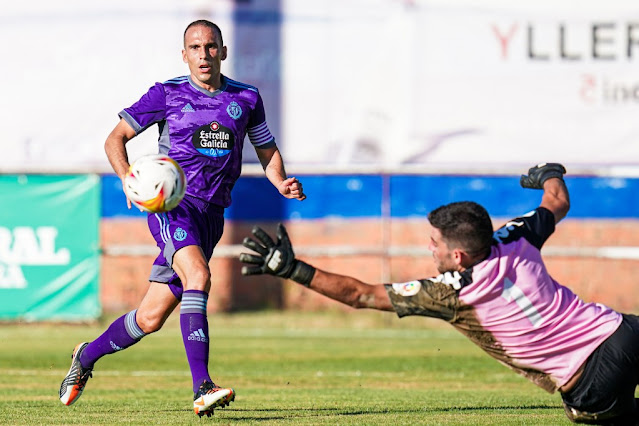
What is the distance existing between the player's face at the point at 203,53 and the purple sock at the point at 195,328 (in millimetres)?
1503

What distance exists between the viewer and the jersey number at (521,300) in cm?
602

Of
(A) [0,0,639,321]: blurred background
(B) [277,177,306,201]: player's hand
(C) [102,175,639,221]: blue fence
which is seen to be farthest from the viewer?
(A) [0,0,639,321]: blurred background

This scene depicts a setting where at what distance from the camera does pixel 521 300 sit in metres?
6.04

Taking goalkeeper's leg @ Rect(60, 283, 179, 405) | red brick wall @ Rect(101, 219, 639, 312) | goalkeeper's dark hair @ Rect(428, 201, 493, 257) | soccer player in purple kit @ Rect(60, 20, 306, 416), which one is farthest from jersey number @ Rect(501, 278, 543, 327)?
red brick wall @ Rect(101, 219, 639, 312)

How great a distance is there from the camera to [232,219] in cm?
1747

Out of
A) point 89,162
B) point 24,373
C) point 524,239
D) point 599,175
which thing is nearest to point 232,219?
point 89,162

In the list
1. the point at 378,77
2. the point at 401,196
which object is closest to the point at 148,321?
the point at 401,196

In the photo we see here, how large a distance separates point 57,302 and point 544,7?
7963 mm

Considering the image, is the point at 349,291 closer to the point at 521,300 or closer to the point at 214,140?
the point at 521,300

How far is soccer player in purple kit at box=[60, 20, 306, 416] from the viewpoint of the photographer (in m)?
7.68

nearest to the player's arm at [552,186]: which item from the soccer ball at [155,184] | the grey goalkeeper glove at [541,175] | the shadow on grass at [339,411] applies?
the grey goalkeeper glove at [541,175]

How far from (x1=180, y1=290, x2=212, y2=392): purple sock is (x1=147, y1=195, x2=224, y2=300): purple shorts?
380mm

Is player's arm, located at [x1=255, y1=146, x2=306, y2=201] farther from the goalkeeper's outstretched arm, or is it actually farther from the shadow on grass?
the goalkeeper's outstretched arm

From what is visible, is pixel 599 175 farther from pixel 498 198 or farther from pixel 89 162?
pixel 89 162
